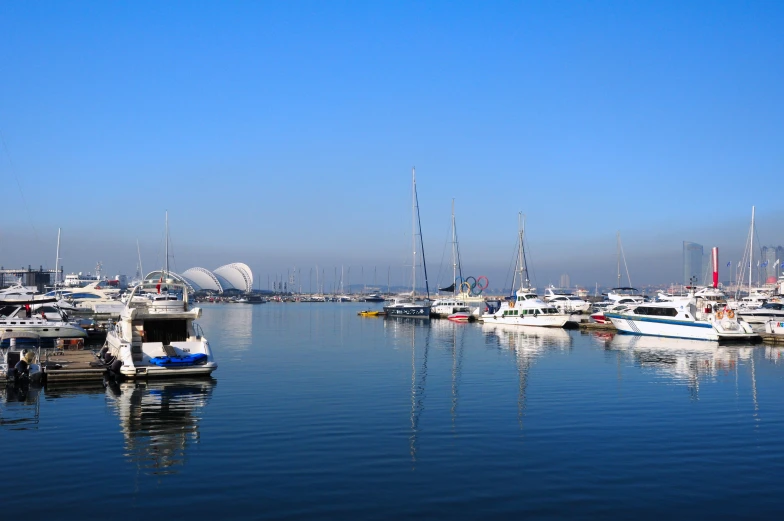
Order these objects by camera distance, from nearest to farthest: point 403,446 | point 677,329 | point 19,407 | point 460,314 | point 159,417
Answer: point 403,446 < point 159,417 < point 19,407 < point 677,329 < point 460,314

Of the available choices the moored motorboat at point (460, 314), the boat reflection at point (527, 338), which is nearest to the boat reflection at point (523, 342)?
the boat reflection at point (527, 338)

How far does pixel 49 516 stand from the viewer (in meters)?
12.8

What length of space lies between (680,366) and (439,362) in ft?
44.3

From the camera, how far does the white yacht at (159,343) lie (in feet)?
97.8

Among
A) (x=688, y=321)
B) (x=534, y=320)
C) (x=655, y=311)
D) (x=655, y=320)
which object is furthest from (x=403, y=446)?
(x=534, y=320)

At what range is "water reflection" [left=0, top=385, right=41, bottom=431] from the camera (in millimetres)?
21078

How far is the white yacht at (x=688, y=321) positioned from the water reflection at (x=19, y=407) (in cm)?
4659

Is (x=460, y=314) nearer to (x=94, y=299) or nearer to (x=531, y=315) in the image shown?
(x=531, y=315)

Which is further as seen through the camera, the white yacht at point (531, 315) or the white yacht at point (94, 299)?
the white yacht at point (94, 299)

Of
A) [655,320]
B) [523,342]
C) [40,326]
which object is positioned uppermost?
[655,320]

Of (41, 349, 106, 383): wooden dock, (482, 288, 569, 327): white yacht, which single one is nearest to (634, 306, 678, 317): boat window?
(482, 288, 569, 327): white yacht

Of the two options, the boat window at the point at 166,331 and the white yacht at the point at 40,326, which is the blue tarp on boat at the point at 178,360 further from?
the white yacht at the point at 40,326

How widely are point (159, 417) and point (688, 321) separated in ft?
148

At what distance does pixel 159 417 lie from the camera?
883 inches
